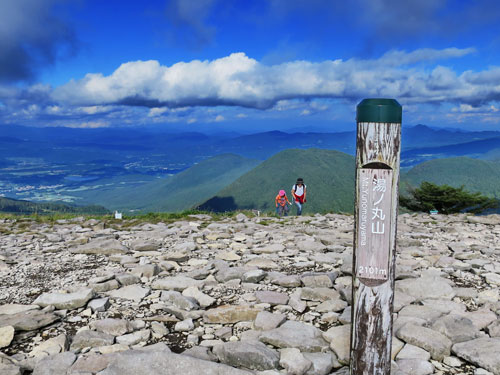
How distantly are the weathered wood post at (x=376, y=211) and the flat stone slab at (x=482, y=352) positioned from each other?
4.82 ft

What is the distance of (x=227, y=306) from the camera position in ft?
20.0

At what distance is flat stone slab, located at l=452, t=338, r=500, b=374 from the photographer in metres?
4.54

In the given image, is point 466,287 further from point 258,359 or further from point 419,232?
point 419,232

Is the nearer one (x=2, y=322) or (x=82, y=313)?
(x=2, y=322)

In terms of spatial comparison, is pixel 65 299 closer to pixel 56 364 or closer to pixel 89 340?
pixel 89 340

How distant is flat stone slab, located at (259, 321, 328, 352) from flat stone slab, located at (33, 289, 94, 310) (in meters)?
2.93

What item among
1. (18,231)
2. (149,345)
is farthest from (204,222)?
(149,345)

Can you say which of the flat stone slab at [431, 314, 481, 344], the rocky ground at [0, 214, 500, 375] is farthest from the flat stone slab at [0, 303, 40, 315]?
the flat stone slab at [431, 314, 481, 344]

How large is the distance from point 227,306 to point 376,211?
3.14 meters

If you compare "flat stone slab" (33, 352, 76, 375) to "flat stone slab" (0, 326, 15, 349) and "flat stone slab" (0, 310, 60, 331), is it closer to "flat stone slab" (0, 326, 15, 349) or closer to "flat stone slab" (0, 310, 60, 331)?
"flat stone slab" (0, 326, 15, 349)

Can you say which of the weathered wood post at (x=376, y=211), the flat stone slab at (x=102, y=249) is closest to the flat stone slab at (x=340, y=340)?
the weathered wood post at (x=376, y=211)

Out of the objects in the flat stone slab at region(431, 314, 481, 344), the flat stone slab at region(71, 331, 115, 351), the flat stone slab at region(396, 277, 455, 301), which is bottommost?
the flat stone slab at region(71, 331, 115, 351)

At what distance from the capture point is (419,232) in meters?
12.5

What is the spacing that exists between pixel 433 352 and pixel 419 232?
8.27m
